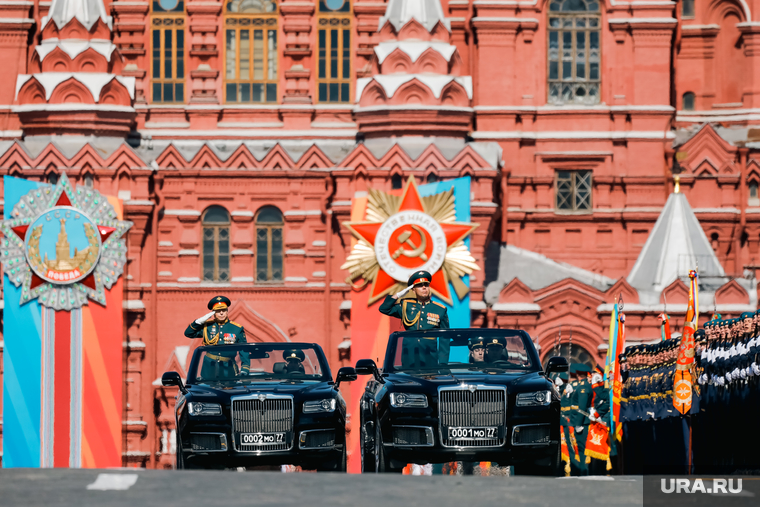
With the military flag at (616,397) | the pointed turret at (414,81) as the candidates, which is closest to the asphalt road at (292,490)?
the military flag at (616,397)

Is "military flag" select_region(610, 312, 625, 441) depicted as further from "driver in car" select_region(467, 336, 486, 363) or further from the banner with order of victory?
the banner with order of victory

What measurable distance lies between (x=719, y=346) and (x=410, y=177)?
1361 centimetres

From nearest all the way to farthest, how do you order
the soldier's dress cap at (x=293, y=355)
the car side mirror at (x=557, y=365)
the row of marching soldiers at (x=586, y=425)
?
the car side mirror at (x=557, y=365), the soldier's dress cap at (x=293, y=355), the row of marching soldiers at (x=586, y=425)

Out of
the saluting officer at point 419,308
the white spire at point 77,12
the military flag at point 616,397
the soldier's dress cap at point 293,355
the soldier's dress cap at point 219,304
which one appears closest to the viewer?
the soldier's dress cap at point 293,355

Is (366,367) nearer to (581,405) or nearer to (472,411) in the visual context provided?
(472,411)

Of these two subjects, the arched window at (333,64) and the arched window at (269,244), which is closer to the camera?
the arched window at (269,244)

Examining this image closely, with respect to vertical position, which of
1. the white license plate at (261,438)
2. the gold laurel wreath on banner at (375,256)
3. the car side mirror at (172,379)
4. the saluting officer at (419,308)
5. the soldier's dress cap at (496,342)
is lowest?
the white license plate at (261,438)

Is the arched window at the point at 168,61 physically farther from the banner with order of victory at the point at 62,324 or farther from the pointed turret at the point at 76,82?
the banner with order of victory at the point at 62,324

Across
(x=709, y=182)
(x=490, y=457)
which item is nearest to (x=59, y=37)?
(x=709, y=182)

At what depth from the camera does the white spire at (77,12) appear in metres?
31.3

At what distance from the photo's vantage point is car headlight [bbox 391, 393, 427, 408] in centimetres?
1269

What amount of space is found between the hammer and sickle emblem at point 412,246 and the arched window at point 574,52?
5582 mm

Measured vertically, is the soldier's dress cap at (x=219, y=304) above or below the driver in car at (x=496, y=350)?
above

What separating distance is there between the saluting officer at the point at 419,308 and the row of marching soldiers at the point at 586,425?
272 inches
